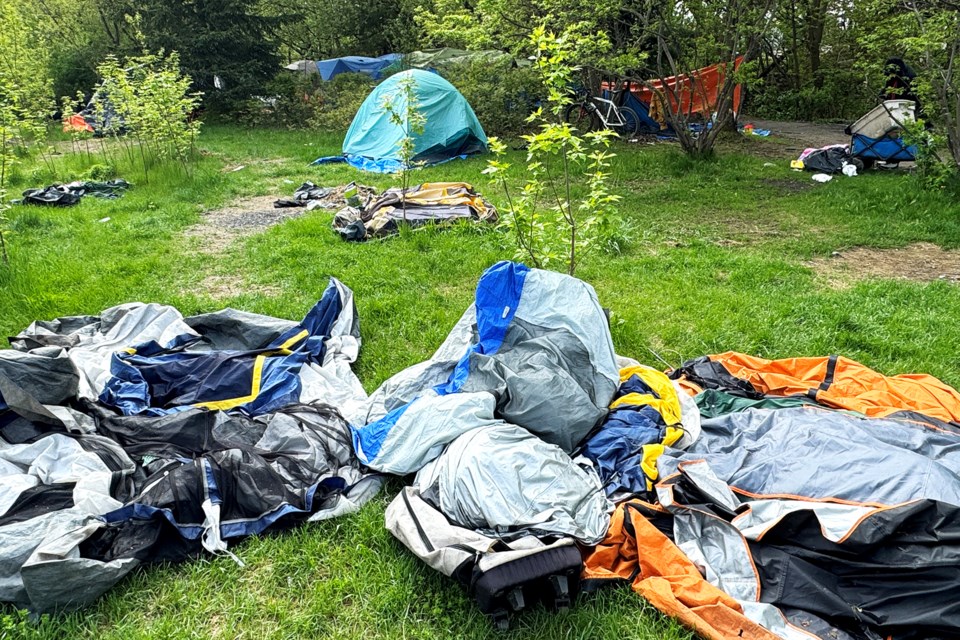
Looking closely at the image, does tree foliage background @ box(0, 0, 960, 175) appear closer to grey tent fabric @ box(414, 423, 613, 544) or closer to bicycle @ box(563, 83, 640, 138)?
bicycle @ box(563, 83, 640, 138)

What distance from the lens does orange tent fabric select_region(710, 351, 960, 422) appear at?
10.2 feet

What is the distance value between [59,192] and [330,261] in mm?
5468

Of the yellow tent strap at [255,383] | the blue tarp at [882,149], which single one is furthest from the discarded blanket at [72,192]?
the blue tarp at [882,149]

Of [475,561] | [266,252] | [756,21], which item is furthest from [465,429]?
[756,21]

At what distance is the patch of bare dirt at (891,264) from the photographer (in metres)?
5.40

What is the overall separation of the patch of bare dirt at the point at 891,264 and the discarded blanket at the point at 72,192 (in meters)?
9.22

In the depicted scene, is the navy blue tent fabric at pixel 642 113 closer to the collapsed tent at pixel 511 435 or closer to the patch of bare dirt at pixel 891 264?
the patch of bare dirt at pixel 891 264

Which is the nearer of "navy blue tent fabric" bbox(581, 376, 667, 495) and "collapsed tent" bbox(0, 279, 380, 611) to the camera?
"collapsed tent" bbox(0, 279, 380, 611)

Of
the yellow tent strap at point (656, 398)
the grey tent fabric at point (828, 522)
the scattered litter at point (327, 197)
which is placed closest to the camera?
the grey tent fabric at point (828, 522)

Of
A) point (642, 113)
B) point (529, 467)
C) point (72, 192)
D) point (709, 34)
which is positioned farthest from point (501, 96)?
point (529, 467)

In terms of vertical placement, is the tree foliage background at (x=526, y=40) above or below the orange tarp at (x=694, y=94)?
above

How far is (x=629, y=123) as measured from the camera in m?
13.1

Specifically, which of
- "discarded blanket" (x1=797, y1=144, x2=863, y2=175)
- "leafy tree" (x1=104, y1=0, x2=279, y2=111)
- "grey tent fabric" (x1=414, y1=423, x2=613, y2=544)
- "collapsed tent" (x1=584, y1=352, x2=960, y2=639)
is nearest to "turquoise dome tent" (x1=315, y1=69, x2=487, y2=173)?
"discarded blanket" (x1=797, y1=144, x2=863, y2=175)

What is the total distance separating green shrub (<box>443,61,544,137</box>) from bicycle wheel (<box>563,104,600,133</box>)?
29.4 inches
